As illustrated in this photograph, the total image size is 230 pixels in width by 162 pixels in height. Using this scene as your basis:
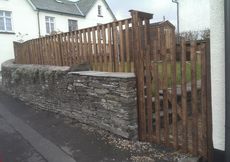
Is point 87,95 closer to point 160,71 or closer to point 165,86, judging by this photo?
point 160,71

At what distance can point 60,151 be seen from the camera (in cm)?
493

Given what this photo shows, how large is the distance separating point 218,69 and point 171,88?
119cm

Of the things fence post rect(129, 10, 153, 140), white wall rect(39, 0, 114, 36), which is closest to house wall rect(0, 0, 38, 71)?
white wall rect(39, 0, 114, 36)

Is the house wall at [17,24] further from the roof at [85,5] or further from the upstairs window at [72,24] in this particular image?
the roof at [85,5]

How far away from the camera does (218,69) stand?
343 cm

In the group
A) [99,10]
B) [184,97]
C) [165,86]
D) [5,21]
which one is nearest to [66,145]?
[165,86]

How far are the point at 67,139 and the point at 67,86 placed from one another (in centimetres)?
184

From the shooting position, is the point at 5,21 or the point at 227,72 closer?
the point at 227,72

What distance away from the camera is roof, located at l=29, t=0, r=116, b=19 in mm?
20984

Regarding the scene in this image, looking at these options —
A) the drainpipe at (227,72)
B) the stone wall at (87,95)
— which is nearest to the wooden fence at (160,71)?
the stone wall at (87,95)

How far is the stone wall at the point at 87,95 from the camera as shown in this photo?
516 centimetres

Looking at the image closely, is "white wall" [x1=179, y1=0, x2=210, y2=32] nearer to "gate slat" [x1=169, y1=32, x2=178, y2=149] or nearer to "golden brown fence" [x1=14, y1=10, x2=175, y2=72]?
"golden brown fence" [x1=14, y1=10, x2=175, y2=72]

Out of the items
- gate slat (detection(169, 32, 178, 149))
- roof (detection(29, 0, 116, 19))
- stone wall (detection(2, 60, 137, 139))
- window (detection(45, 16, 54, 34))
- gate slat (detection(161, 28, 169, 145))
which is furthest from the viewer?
window (detection(45, 16, 54, 34))

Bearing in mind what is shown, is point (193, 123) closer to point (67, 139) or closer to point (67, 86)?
point (67, 139)
